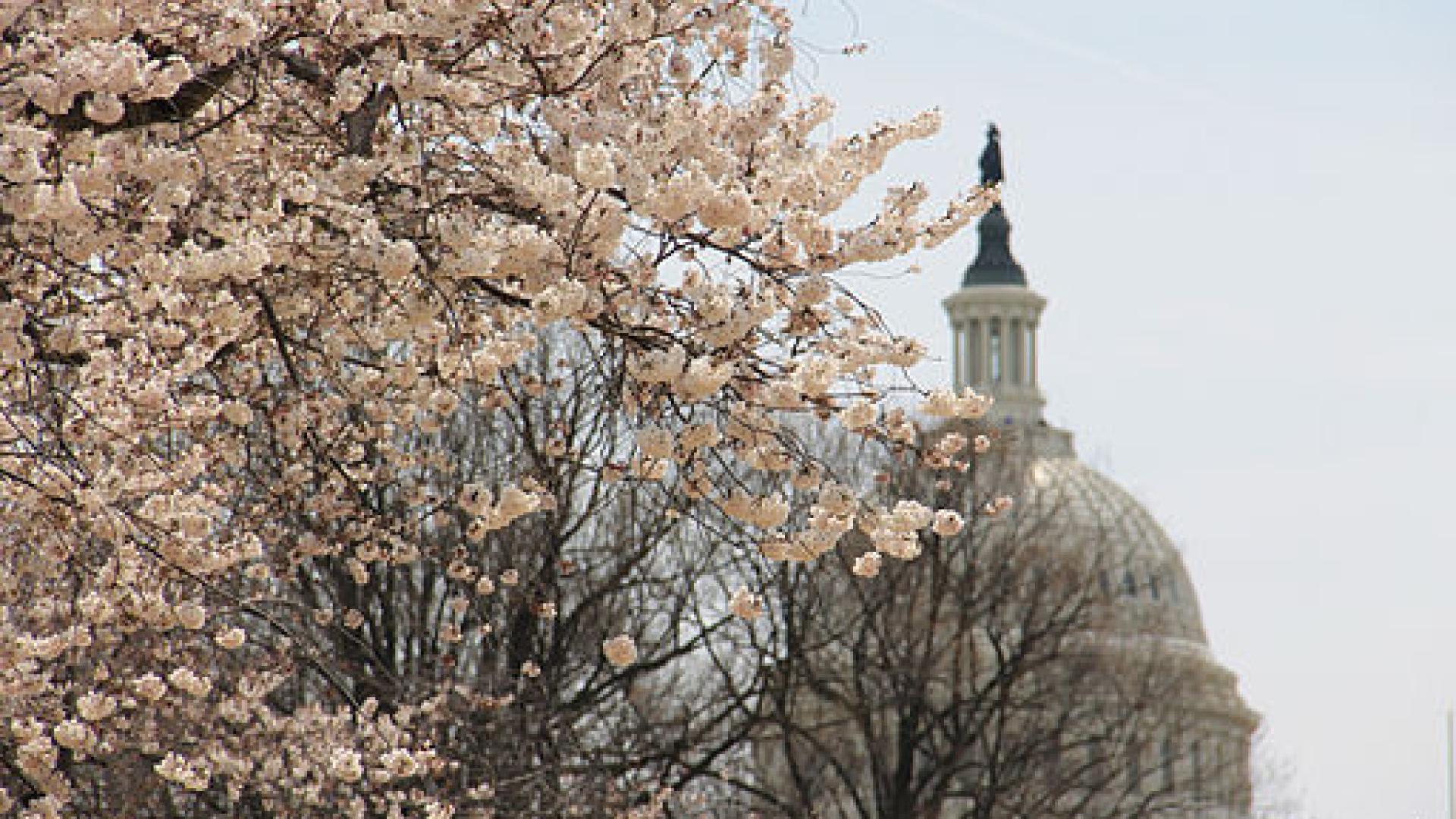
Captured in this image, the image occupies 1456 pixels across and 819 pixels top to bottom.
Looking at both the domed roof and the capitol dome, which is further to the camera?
the domed roof

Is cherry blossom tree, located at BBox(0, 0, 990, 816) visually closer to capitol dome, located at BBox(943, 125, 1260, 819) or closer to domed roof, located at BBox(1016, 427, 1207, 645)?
capitol dome, located at BBox(943, 125, 1260, 819)

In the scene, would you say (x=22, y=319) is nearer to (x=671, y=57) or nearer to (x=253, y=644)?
(x=671, y=57)

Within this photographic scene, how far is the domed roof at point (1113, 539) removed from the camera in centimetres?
4350

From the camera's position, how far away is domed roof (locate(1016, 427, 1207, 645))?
4350 centimetres

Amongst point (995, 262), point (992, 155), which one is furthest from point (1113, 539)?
point (995, 262)

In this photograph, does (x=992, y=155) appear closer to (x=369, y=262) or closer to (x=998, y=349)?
(x=998, y=349)

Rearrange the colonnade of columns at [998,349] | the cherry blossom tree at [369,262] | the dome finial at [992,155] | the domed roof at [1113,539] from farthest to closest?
the colonnade of columns at [998,349] → the dome finial at [992,155] → the domed roof at [1113,539] → the cherry blossom tree at [369,262]

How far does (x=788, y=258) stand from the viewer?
866 cm

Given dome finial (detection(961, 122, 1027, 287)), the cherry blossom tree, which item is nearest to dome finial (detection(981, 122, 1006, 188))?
dome finial (detection(961, 122, 1027, 287))

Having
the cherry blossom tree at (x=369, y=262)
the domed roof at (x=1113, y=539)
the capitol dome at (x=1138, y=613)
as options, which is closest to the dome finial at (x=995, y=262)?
the capitol dome at (x=1138, y=613)

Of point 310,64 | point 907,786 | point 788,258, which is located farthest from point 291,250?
point 907,786

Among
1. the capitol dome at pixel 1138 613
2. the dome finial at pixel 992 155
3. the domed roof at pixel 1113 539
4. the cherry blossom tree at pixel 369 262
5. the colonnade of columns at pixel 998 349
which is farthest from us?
the colonnade of columns at pixel 998 349

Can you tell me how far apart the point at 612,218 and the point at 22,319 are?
1914mm

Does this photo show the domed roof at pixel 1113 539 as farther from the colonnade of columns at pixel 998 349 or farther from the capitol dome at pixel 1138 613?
the colonnade of columns at pixel 998 349
